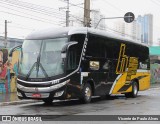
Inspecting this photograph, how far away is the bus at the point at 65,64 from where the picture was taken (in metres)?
16.0

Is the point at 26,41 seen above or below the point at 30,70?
above

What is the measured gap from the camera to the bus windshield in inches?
638

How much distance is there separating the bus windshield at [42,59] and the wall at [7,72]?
715 centimetres

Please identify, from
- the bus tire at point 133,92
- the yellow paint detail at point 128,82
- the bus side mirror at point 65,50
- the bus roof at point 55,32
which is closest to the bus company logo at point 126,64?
the yellow paint detail at point 128,82

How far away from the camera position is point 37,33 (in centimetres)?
1727

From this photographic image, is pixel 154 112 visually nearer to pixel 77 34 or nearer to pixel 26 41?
pixel 77 34

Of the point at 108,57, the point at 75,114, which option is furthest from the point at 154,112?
the point at 108,57

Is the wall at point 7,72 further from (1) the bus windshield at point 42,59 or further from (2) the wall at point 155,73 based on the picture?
(2) the wall at point 155,73

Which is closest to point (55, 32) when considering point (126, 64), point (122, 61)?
point (122, 61)

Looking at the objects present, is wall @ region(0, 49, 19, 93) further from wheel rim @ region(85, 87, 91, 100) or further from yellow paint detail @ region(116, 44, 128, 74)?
wheel rim @ region(85, 87, 91, 100)

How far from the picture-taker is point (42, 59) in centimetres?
1641

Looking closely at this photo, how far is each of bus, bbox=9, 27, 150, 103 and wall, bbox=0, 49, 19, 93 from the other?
6456 millimetres

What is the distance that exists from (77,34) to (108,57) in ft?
10.9

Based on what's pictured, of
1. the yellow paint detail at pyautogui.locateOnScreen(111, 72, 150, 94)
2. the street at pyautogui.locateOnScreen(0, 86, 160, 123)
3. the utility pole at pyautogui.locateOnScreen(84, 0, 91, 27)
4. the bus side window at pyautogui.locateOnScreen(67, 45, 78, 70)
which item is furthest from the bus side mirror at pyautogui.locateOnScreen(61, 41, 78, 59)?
the utility pole at pyautogui.locateOnScreen(84, 0, 91, 27)
